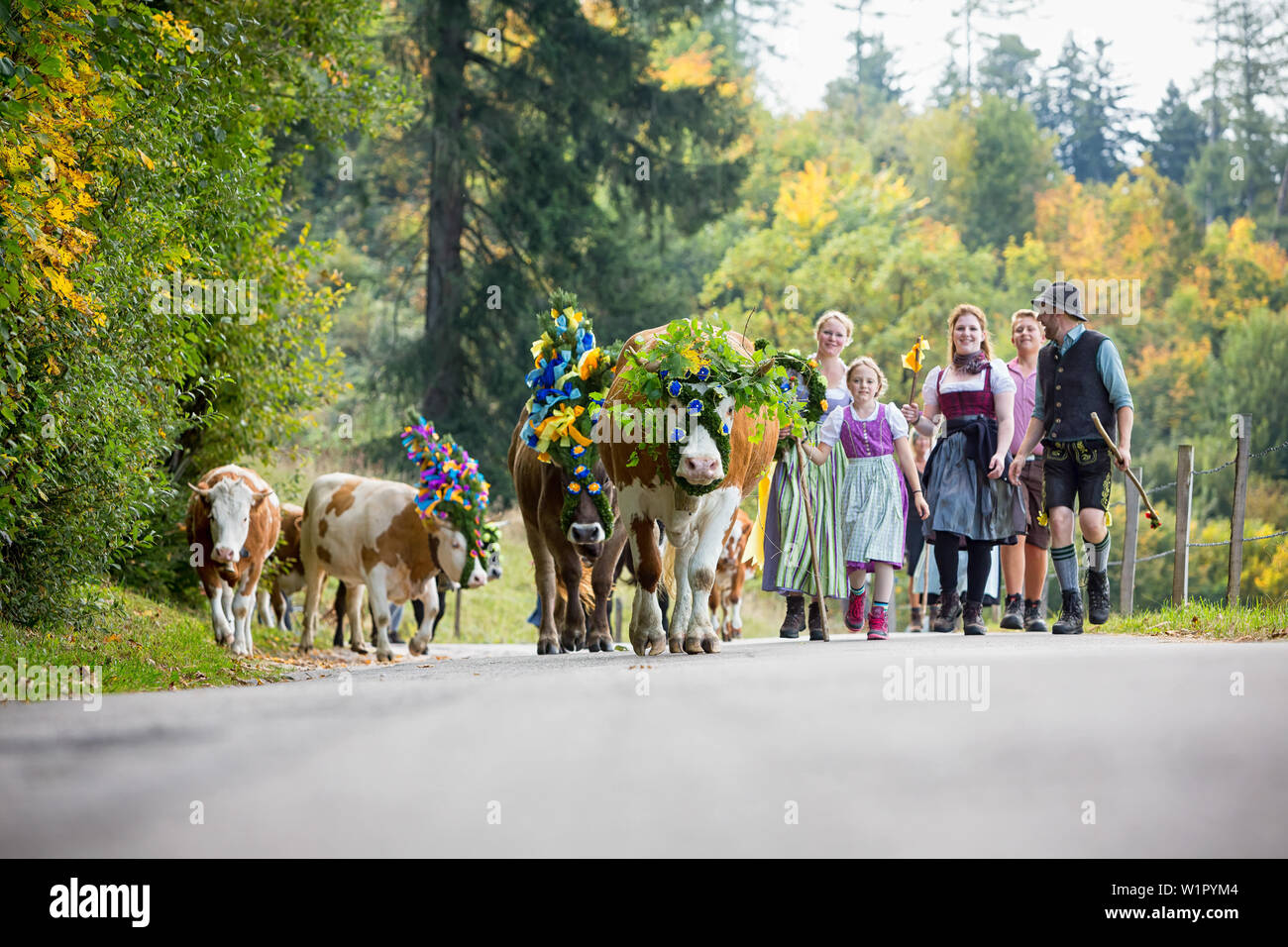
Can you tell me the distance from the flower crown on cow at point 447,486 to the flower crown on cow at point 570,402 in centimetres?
299

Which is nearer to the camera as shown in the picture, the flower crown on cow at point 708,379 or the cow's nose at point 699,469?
the cow's nose at point 699,469

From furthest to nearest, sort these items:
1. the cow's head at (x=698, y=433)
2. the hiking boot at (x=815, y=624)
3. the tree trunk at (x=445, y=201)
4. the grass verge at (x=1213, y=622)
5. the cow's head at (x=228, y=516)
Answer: the tree trunk at (x=445, y=201) < the cow's head at (x=228, y=516) < the hiking boot at (x=815, y=624) < the cow's head at (x=698, y=433) < the grass verge at (x=1213, y=622)

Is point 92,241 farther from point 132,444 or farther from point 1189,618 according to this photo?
point 1189,618

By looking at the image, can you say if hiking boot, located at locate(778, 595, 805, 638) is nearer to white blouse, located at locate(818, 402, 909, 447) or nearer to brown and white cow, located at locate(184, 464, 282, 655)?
white blouse, located at locate(818, 402, 909, 447)

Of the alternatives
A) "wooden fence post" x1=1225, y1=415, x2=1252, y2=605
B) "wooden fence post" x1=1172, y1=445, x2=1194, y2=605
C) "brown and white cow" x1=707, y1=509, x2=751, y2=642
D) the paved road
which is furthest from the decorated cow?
"brown and white cow" x1=707, y1=509, x2=751, y2=642

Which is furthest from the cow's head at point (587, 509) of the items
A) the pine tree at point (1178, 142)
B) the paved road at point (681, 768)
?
the pine tree at point (1178, 142)

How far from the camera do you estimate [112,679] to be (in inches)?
348

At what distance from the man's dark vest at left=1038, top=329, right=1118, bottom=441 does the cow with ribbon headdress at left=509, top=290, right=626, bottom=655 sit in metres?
3.21

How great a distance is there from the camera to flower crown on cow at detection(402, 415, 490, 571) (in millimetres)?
14172

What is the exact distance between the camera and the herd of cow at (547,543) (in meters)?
9.62

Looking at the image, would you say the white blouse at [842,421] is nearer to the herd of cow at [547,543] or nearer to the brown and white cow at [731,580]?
the herd of cow at [547,543]

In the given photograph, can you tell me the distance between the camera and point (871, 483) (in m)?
11.4

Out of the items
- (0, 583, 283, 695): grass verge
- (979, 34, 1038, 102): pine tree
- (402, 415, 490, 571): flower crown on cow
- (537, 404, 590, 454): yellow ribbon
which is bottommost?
(0, 583, 283, 695): grass verge

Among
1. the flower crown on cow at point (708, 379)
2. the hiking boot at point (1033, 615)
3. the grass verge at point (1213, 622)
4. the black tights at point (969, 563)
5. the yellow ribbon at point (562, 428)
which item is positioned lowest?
the hiking boot at point (1033, 615)
